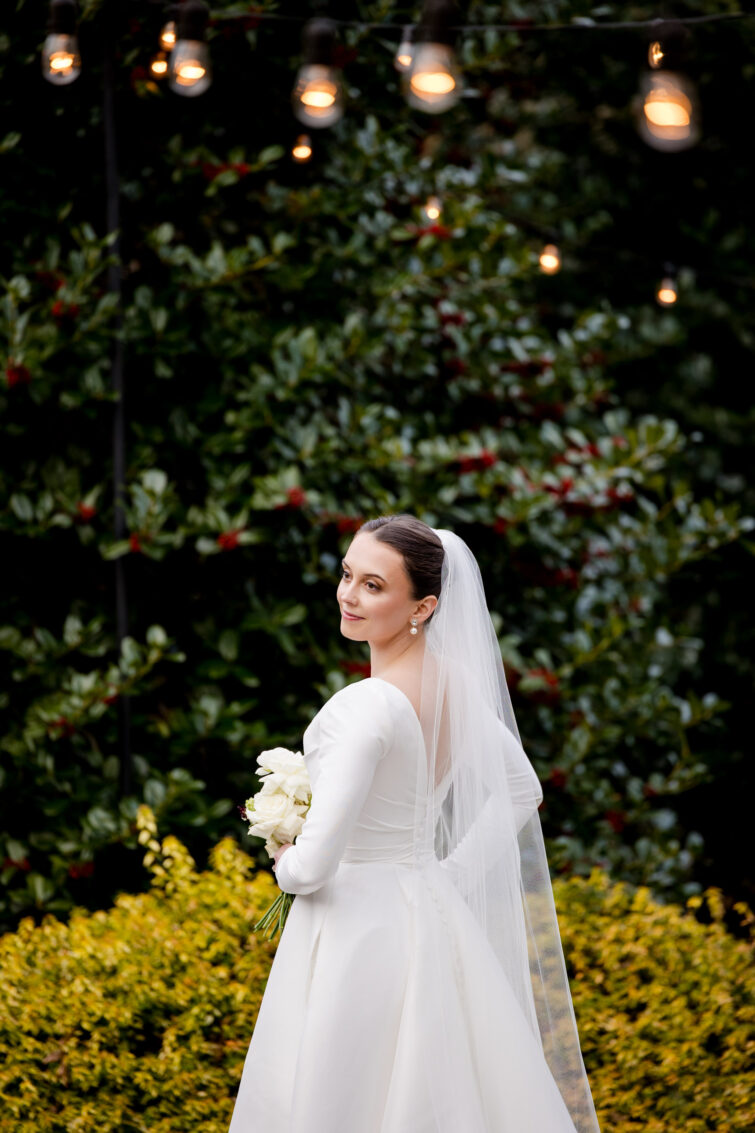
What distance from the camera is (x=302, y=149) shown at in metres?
4.59

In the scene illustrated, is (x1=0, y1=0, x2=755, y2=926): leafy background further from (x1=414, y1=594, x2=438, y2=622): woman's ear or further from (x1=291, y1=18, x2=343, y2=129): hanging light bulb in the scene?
(x1=414, y1=594, x2=438, y2=622): woman's ear

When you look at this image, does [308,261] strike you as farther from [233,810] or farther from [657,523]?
[233,810]

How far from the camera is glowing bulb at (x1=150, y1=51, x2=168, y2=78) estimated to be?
13.5 ft

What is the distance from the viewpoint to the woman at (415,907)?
2.25 m

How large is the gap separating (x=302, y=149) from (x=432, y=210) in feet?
2.17

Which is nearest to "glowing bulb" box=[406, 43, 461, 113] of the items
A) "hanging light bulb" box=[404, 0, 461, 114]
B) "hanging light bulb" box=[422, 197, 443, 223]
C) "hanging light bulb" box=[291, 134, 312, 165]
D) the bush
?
"hanging light bulb" box=[404, 0, 461, 114]

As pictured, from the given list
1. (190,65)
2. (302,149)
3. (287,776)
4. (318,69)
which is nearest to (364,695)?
(287,776)

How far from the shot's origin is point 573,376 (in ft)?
17.5

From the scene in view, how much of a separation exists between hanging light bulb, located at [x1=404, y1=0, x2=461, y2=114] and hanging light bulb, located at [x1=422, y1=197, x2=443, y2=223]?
7.34 feet

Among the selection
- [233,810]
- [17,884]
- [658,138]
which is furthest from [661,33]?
[17,884]

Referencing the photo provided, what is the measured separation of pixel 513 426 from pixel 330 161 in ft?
4.70

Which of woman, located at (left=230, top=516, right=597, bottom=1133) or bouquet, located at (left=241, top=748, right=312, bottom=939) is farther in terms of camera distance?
bouquet, located at (left=241, top=748, right=312, bottom=939)

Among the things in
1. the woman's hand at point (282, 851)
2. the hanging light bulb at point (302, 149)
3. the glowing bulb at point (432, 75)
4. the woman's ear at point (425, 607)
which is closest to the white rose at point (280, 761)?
the woman's hand at point (282, 851)

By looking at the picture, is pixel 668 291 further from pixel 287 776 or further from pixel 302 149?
pixel 287 776
